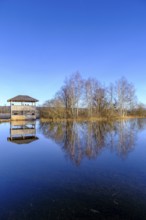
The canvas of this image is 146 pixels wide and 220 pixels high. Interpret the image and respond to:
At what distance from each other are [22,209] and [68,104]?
3572 centimetres

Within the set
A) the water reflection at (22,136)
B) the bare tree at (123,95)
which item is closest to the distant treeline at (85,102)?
the bare tree at (123,95)

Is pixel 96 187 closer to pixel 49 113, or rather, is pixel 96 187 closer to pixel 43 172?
pixel 43 172

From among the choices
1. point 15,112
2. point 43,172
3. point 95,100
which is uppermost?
point 95,100

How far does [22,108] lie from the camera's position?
33.9 meters

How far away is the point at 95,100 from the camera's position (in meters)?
42.6

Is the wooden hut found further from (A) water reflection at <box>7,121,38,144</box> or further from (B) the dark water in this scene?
(B) the dark water

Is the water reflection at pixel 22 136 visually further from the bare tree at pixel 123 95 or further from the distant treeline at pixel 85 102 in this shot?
the bare tree at pixel 123 95

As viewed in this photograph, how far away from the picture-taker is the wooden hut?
33.7m

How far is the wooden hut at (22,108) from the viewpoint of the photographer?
110ft

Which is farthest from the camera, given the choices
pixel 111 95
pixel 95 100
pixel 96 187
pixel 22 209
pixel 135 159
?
pixel 111 95

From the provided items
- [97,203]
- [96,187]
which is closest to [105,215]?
[97,203]

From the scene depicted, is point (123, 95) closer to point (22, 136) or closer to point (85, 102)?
point (85, 102)

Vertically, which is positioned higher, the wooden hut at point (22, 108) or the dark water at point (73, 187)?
the wooden hut at point (22, 108)

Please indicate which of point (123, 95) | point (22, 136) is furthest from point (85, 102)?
point (22, 136)
